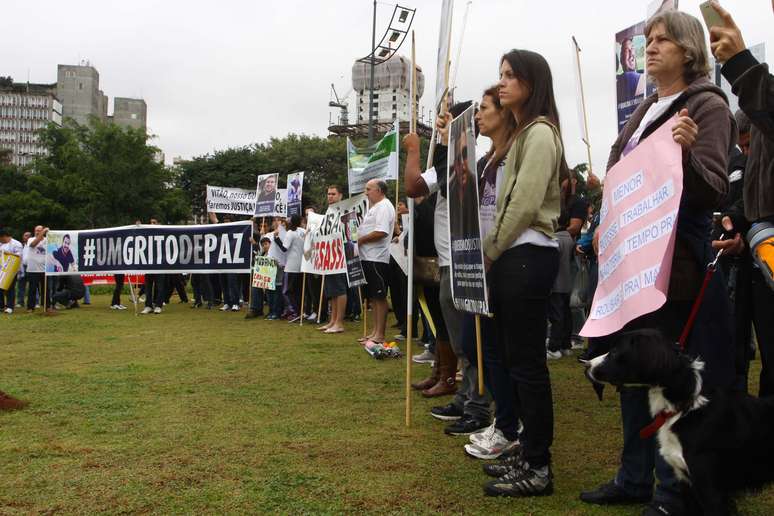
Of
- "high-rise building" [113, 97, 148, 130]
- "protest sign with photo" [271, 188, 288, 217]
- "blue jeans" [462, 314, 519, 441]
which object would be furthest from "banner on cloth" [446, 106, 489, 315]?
"high-rise building" [113, 97, 148, 130]

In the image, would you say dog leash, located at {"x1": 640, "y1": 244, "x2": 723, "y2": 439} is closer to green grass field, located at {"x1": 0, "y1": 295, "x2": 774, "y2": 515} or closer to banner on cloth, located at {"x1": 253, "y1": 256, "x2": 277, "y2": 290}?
green grass field, located at {"x1": 0, "y1": 295, "x2": 774, "y2": 515}

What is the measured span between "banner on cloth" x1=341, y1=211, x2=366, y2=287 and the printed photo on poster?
8.41 meters

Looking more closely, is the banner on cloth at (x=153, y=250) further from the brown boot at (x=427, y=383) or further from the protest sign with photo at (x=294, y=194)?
the brown boot at (x=427, y=383)

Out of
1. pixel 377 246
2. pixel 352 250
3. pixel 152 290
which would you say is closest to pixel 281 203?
pixel 152 290

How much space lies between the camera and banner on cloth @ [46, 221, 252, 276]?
1394 centimetres

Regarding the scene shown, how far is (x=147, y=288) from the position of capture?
14.8 metres

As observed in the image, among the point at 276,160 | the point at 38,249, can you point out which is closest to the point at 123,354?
the point at 38,249

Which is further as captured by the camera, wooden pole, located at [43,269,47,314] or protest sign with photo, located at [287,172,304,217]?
wooden pole, located at [43,269,47,314]

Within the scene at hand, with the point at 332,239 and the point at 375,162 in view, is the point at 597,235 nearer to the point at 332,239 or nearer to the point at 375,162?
the point at 375,162

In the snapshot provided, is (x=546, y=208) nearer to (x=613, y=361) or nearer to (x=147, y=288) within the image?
(x=613, y=361)

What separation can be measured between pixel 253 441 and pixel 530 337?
6.28 feet

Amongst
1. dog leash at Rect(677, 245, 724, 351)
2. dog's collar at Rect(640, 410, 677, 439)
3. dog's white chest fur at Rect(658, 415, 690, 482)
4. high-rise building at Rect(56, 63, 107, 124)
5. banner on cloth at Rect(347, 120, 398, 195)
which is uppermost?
high-rise building at Rect(56, 63, 107, 124)

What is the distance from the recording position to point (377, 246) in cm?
892

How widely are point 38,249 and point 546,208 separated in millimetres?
15334
